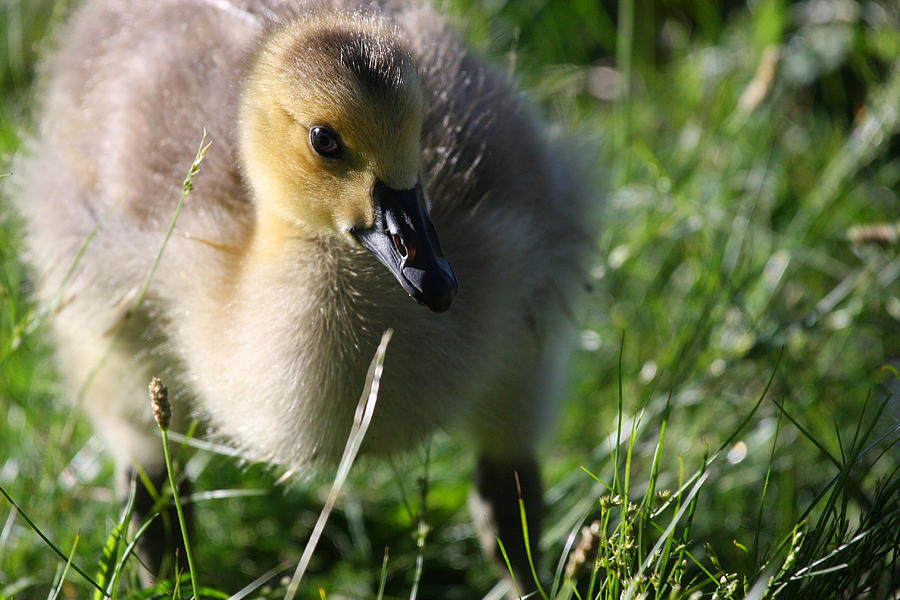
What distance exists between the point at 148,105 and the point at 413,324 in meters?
0.55

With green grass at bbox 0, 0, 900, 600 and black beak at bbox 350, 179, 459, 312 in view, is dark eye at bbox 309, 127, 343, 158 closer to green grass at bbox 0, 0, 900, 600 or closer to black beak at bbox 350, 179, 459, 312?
black beak at bbox 350, 179, 459, 312

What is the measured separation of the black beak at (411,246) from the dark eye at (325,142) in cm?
7

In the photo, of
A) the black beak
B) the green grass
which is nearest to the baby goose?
the black beak

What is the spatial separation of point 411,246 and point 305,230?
0.22m

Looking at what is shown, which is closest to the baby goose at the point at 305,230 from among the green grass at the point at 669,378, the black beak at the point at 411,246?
the black beak at the point at 411,246

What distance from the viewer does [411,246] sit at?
115 cm

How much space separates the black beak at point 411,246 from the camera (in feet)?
3.70

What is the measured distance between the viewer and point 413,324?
51.7 inches

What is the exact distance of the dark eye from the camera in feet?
3.90

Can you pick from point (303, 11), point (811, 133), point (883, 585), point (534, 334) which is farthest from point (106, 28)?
point (811, 133)

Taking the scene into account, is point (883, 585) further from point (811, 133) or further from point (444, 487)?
point (811, 133)

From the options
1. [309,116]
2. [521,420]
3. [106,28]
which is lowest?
[521,420]

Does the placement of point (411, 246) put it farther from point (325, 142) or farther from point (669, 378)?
point (669, 378)

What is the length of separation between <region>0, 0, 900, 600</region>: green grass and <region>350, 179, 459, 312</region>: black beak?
38cm
